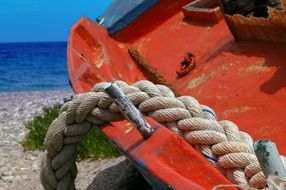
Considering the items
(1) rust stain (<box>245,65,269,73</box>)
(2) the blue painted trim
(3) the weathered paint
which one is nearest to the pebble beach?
(2) the blue painted trim

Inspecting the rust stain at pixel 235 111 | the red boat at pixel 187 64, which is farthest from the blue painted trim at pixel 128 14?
the rust stain at pixel 235 111

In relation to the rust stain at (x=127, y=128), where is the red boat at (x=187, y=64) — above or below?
below

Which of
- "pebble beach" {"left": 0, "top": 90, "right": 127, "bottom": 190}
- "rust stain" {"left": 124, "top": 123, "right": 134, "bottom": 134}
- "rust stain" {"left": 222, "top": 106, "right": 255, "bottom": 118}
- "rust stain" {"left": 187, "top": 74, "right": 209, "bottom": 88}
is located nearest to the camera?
"rust stain" {"left": 124, "top": 123, "right": 134, "bottom": 134}

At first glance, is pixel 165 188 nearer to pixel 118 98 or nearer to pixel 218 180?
pixel 218 180

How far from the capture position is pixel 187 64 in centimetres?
418

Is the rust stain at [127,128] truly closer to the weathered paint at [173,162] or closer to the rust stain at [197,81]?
the weathered paint at [173,162]

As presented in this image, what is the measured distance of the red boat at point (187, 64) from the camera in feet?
7.80

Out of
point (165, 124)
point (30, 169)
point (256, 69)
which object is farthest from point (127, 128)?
point (30, 169)

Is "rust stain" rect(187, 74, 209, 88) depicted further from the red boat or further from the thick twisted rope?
the thick twisted rope

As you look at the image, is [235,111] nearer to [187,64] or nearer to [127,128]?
[127,128]

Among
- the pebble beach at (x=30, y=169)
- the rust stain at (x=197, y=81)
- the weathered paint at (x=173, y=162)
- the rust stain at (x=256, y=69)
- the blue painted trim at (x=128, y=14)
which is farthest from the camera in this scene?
the pebble beach at (x=30, y=169)

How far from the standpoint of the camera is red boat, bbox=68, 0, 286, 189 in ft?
7.80

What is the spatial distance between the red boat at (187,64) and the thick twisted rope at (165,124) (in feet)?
0.21

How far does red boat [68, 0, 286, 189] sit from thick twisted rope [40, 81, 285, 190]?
0.21ft
